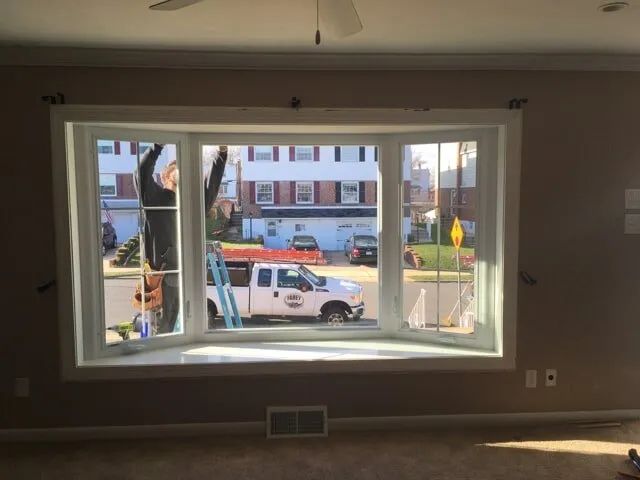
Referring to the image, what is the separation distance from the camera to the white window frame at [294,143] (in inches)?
107

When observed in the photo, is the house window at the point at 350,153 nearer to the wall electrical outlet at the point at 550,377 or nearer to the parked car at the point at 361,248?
the parked car at the point at 361,248

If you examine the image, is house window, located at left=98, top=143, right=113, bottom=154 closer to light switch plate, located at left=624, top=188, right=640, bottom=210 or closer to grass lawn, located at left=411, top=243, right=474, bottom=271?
grass lawn, located at left=411, top=243, right=474, bottom=271

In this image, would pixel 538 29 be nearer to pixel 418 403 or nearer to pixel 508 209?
pixel 508 209

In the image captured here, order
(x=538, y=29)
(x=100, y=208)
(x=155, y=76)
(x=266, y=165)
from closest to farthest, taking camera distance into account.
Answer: (x=538, y=29), (x=155, y=76), (x=100, y=208), (x=266, y=165)

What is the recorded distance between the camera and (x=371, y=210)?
3283 mm

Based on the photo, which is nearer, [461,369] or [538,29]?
[538,29]

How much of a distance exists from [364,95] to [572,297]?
178 centimetres

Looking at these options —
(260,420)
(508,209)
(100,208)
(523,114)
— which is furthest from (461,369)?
(100,208)

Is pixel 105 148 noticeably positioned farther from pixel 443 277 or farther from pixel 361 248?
pixel 443 277

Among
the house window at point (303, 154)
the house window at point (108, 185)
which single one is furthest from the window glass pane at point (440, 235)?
the house window at point (108, 185)

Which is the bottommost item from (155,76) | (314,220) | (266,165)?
(314,220)

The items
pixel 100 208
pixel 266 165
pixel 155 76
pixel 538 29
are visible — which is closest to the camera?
pixel 538 29

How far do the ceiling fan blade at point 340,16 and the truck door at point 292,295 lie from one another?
185cm

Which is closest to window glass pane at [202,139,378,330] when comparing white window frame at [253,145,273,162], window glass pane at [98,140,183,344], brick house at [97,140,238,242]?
white window frame at [253,145,273,162]
